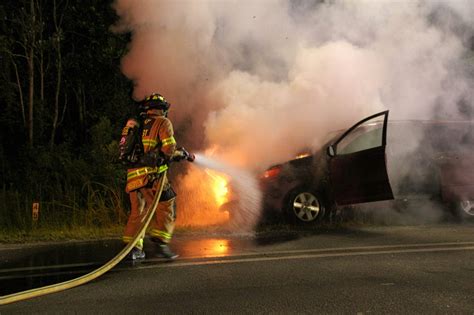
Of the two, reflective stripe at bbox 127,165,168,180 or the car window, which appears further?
the car window

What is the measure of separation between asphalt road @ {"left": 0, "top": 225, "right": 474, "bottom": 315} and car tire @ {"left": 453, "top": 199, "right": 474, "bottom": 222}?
1.53 meters

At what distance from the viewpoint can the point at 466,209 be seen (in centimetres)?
761

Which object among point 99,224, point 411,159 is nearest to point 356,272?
point 411,159

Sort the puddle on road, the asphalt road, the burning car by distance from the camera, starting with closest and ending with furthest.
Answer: the asphalt road, the puddle on road, the burning car

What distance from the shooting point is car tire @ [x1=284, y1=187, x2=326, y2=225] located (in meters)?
7.22

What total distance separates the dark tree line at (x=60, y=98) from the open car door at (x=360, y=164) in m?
3.83

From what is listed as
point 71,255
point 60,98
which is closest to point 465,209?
point 71,255

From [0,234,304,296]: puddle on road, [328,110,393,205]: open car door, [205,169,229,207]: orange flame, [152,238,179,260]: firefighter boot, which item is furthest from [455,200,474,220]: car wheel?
[152,238,179,260]: firefighter boot

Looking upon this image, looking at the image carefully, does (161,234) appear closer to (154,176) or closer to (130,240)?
(130,240)

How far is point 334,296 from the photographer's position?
369 cm

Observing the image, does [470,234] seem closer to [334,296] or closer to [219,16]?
[334,296]

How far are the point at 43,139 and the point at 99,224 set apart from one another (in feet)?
17.0

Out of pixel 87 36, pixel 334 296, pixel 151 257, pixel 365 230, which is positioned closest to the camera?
pixel 334 296

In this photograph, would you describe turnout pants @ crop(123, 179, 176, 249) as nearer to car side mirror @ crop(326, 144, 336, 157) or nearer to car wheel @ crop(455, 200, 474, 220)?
car side mirror @ crop(326, 144, 336, 157)
